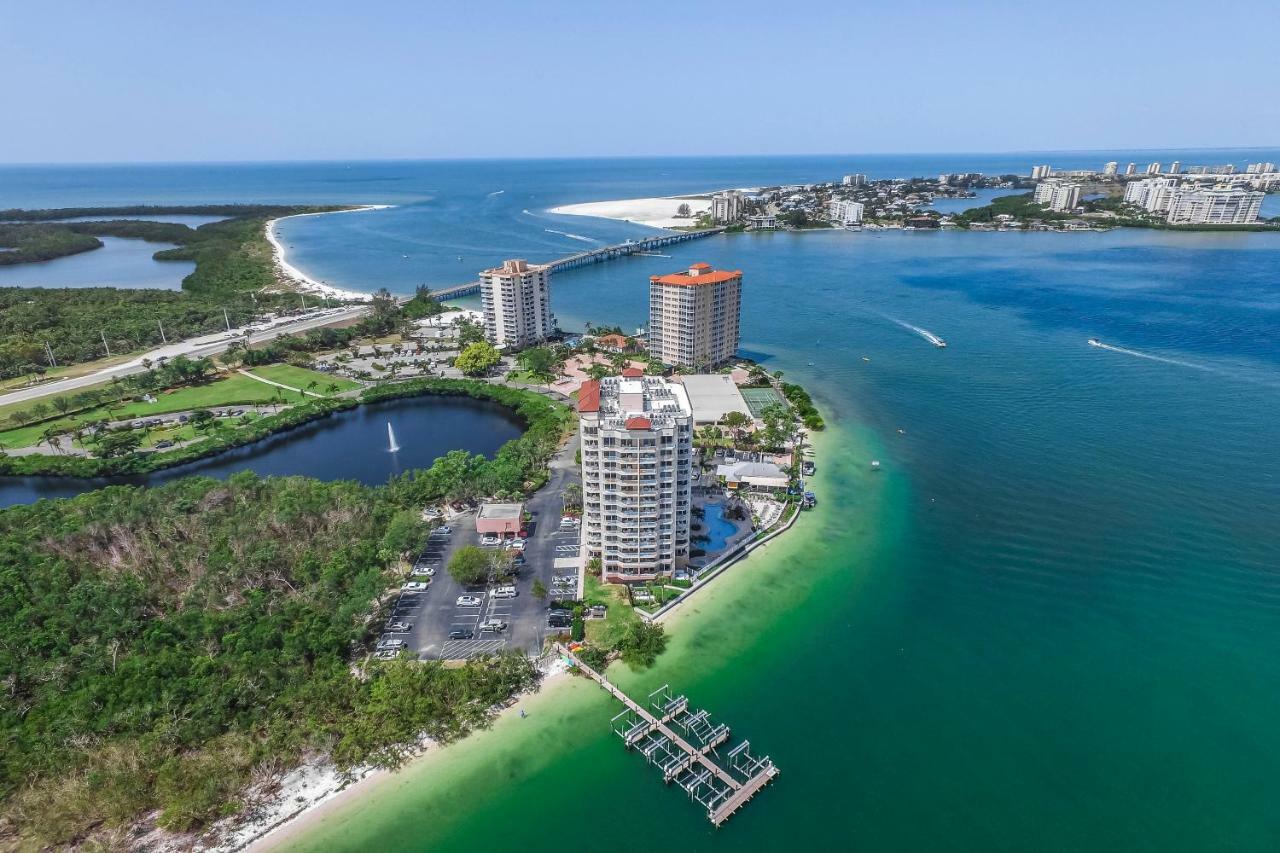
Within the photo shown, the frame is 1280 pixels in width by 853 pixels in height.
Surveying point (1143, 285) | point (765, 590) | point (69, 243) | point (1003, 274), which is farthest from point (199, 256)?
point (1143, 285)

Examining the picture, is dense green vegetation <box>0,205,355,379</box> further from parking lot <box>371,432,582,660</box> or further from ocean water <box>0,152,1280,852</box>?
ocean water <box>0,152,1280,852</box>

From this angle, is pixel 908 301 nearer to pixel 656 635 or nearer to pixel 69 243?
pixel 656 635

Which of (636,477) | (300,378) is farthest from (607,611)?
(300,378)

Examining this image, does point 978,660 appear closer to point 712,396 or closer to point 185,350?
point 712,396

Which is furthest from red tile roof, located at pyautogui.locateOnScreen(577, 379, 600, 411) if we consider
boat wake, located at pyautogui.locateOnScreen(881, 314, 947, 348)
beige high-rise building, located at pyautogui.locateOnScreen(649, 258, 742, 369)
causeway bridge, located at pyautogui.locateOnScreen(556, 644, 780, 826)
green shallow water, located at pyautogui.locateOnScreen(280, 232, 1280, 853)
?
boat wake, located at pyautogui.locateOnScreen(881, 314, 947, 348)

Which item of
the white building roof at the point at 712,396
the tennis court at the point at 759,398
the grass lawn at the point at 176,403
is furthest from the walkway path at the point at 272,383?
the tennis court at the point at 759,398
